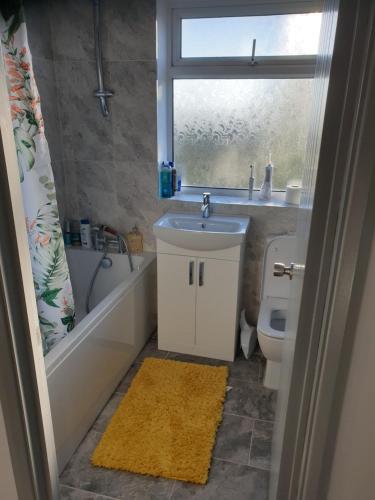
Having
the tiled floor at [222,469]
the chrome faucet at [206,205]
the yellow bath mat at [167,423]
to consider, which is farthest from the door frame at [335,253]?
the chrome faucet at [206,205]

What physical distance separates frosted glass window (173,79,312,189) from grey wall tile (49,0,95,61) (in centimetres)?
61

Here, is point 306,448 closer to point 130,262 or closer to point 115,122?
point 130,262

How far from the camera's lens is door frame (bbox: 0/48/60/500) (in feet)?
2.43

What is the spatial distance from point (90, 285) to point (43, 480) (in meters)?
1.89

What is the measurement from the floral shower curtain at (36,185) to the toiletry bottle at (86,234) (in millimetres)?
804

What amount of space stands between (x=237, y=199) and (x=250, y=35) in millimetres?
1005

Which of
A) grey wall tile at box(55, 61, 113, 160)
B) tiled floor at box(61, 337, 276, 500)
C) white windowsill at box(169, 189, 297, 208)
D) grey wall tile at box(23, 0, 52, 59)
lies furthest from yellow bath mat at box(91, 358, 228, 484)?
grey wall tile at box(23, 0, 52, 59)

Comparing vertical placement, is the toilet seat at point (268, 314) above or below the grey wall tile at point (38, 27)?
below

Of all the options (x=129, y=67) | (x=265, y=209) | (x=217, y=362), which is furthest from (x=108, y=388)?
(x=129, y=67)

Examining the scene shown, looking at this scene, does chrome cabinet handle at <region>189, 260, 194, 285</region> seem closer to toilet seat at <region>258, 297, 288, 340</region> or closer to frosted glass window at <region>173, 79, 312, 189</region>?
toilet seat at <region>258, 297, 288, 340</region>

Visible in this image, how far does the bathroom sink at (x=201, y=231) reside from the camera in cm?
219

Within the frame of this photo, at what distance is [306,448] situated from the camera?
2.65ft

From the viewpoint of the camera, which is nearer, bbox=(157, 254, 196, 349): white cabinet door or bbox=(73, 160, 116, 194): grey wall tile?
bbox=(157, 254, 196, 349): white cabinet door

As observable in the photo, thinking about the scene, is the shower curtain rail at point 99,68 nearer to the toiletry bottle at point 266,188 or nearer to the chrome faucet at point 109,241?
the chrome faucet at point 109,241
